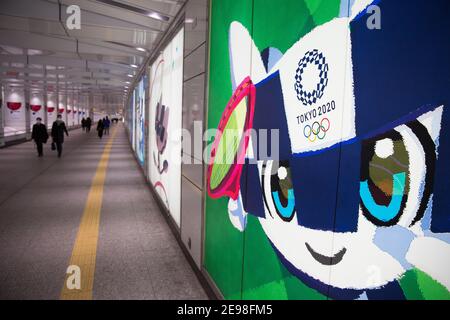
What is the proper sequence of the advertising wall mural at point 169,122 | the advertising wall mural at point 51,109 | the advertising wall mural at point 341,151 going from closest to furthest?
the advertising wall mural at point 341,151 → the advertising wall mural at point 169,122 → the advertising wall mural at point 51,109

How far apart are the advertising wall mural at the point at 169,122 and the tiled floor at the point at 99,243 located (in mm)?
518

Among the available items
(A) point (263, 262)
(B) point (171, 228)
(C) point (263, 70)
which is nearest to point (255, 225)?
(A) point (263, 262)

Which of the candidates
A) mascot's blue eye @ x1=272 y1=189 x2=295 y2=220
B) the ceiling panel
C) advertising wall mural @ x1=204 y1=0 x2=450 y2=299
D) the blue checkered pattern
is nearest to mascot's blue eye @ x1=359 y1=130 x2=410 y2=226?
advertising wall mural @ x1=204 y1=0 x2=450 y2=299

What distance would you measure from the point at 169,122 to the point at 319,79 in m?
4.16

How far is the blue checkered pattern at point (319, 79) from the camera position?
1.54 m

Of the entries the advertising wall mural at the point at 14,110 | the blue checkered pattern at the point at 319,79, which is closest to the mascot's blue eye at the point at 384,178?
the blue checkered pattern at the point at 319,79

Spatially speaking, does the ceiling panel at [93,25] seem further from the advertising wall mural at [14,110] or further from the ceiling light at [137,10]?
the advertising wall mural at [14,110]

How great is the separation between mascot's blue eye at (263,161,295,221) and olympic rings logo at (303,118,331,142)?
26cm

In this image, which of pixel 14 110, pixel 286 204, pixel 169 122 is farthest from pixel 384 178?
pixel 14 110

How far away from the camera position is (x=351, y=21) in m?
1.35

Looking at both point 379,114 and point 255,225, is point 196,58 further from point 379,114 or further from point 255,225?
point 379,114

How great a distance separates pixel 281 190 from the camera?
194 centimetres

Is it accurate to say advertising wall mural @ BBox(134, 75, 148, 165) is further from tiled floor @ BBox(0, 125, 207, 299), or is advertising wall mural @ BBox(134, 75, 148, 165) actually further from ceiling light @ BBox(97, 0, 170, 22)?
ceiling light @ BBox(97, 0, 170, 22)

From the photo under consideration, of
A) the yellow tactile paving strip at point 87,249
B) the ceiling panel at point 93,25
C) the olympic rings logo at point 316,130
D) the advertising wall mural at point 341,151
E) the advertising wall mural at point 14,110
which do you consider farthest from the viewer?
the advertising wall mural at point 14,110
